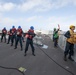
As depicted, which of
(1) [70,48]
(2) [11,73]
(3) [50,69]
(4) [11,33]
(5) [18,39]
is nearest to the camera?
(2) [11,73]

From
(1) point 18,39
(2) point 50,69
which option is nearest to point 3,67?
(2) point 50,69

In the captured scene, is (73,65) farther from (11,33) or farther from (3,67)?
(11,33)

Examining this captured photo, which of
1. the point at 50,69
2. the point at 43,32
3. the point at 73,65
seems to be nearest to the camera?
the point at 50,69

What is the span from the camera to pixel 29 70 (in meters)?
9.80

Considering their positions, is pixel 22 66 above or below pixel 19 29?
below

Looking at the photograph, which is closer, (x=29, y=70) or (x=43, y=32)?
(x=29, y=70)

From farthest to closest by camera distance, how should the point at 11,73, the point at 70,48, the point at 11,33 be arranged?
the point at 11,33, the point at 70,48, the point at 11,73

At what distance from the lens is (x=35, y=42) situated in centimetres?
2306

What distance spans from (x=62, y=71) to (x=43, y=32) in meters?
39.2

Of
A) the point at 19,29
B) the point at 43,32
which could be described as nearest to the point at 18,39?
the point at 19,29

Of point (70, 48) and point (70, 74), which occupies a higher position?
point (70, 48)

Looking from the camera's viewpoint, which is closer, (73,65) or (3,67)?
(3,67)

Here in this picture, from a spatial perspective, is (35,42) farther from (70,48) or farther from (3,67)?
(3,67)

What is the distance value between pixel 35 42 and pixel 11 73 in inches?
556
